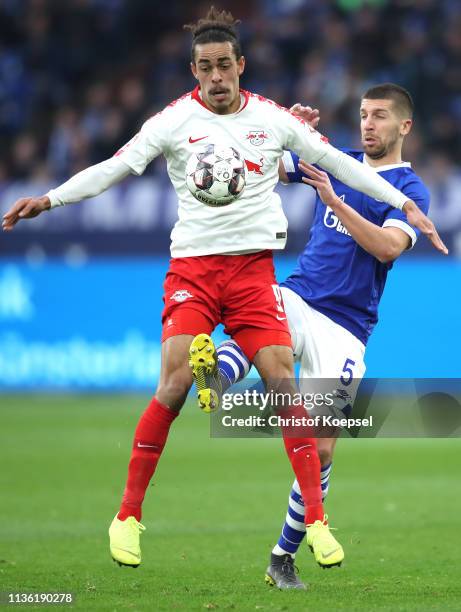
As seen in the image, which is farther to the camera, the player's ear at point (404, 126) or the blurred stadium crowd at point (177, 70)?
the blurred stadium crowd at point (177, 70)

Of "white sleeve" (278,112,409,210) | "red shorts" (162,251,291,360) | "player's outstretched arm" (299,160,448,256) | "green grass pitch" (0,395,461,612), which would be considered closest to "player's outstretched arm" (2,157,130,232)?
"red shorts" (162,251,291,360)

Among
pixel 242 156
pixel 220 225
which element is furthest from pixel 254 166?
pixel 220 225

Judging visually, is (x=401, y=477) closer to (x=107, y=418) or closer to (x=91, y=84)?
(x=107, y=418)

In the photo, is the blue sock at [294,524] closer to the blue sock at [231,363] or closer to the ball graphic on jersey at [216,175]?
the blue sock at [231,363]

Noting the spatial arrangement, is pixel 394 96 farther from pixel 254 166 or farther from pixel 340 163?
pixel 254 166

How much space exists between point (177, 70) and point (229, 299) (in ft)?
44.2

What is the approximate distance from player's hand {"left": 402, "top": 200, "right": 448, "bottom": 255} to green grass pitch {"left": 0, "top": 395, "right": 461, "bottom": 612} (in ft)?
5.93

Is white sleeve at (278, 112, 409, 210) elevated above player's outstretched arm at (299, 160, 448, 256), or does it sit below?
above

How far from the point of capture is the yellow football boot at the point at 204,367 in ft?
20.8

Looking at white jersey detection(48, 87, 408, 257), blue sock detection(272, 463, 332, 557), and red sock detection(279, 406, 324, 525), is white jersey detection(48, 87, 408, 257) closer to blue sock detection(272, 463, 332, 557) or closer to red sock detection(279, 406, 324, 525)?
red sock detection(279, 406, 324, 525)

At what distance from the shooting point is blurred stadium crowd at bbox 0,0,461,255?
18.3 m

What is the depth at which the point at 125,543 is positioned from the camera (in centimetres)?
634

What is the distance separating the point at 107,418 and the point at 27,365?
2.11m

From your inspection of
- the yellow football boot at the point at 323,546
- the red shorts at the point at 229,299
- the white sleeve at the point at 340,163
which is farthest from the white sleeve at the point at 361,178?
the yellow football boot at the point at 323,546
